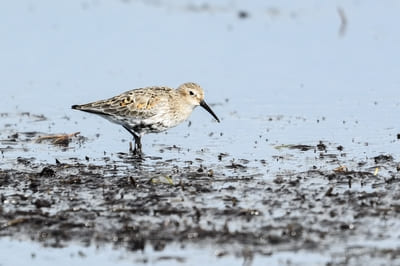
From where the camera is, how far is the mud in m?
9.42

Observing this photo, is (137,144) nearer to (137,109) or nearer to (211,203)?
(137,109)

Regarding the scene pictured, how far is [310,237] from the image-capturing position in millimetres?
9430

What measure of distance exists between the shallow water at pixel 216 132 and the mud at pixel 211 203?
27mm

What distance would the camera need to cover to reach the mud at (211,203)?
30.9 feet

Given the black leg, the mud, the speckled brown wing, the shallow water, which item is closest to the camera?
the mud

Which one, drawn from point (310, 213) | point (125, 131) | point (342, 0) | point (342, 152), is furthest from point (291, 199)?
point (342, 0)

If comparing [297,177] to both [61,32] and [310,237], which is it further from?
[61,32]

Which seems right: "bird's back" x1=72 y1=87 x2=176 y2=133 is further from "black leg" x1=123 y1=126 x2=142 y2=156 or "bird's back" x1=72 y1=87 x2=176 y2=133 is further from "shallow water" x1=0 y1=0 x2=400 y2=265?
"shallow water" x1=0 y1=0 x2=400 y2=265

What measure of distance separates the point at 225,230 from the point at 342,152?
4.44m

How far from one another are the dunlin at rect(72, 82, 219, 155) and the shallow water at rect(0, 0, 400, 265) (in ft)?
1.00

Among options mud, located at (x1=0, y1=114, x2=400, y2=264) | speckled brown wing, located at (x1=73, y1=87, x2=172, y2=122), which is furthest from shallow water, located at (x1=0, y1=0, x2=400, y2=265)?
speckled brown wing, located at (x1=73, y1=87, x2=172, y2=122)

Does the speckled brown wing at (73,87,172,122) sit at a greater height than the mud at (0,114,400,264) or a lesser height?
greater

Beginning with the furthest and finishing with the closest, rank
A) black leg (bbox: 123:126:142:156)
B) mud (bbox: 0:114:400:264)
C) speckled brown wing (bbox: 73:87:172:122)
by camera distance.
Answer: speckled brown wing (bbox: 73:87:172:122) < black leg (bbox: 123:126:142:156) < mud (bbox: 0:114:400:264)

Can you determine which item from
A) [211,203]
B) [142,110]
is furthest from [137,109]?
[211,203]
